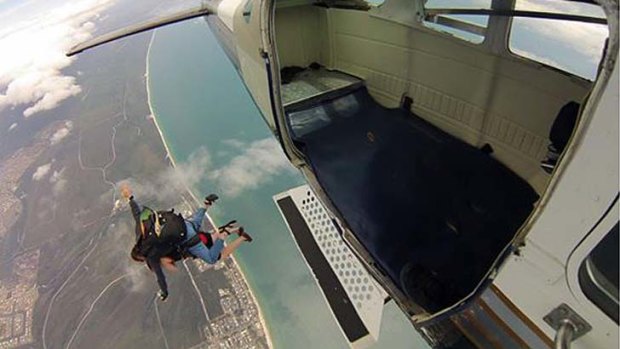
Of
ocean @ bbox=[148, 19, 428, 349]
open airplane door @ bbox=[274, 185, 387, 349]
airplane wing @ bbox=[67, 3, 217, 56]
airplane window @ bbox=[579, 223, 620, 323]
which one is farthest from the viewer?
ocean @ bbox=[148, 19, 428, 349]

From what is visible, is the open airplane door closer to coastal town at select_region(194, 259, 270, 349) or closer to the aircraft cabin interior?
the aircraft cabin interior

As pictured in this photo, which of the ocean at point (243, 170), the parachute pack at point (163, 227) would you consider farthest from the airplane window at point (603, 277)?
the ocean at point (243, 170)

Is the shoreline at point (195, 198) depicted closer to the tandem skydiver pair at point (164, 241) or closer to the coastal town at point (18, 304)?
the coastal town at point (18, 304)

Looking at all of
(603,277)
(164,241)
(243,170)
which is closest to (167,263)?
(164,241)

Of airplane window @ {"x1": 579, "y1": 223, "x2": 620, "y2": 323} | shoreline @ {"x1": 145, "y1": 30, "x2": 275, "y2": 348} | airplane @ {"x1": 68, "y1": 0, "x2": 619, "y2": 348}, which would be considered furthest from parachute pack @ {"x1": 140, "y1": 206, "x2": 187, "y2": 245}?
shoreline @ {"x1": 145, "y1": 30, "x2": 275, "y2": 348}

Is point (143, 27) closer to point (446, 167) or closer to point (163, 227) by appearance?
point (163, 227)

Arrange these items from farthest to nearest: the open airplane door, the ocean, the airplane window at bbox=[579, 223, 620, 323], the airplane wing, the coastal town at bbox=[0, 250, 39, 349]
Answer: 1. the coastal town at bbox=[0, 250, 39, 349]
2. the ocean
3. the airplane wing
4. the open airplane door
5. the airplane window at bbox=[579, 223, 620, 323]

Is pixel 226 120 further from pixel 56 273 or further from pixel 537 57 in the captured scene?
pixel 537 57
